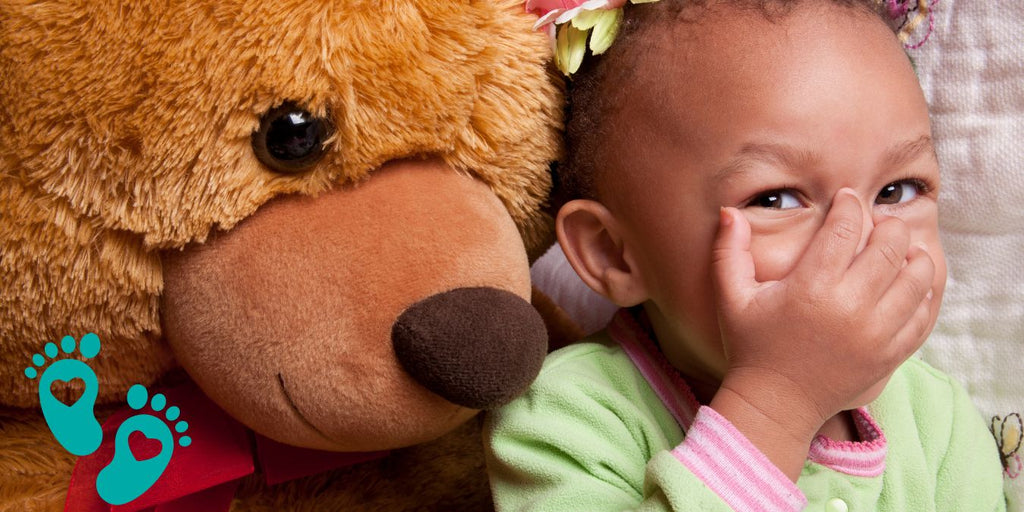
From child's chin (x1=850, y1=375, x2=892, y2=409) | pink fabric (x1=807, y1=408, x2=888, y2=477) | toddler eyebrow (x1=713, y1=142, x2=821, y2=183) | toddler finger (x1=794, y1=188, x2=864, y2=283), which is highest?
toddler eyebrow (x1=713, y1=142, x2=821, y2=183)

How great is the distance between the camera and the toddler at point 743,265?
0.79 metres

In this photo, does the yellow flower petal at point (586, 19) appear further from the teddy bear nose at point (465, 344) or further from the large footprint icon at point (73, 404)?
the large footprint icon at point (73, 404)

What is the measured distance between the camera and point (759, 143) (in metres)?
0.82

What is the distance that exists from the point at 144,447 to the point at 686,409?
0.53 meters

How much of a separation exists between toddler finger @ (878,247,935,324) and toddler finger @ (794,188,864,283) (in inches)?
1.9

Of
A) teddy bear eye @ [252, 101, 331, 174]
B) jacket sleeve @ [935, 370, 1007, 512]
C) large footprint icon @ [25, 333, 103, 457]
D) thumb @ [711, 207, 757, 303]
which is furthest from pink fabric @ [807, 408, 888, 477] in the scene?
large footprint icon @ [25, 333, 103, 457]

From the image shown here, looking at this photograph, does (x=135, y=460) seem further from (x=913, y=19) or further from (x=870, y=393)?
(x=913, y=19)

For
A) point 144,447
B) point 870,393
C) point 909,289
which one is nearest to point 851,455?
point 870,393

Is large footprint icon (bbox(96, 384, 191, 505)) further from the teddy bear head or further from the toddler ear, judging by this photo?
the toddler ear

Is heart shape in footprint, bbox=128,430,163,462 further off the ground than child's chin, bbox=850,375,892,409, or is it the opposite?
heart shape in footprint, bbox=128,430,163,462

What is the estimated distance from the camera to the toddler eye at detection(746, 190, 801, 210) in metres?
0.83

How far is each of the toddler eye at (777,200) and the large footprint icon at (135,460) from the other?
542 mm

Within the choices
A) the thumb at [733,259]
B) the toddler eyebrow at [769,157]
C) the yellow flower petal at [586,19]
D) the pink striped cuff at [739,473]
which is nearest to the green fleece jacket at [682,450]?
the pink striped cuff at [739,473]

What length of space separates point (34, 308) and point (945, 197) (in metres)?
1.01
